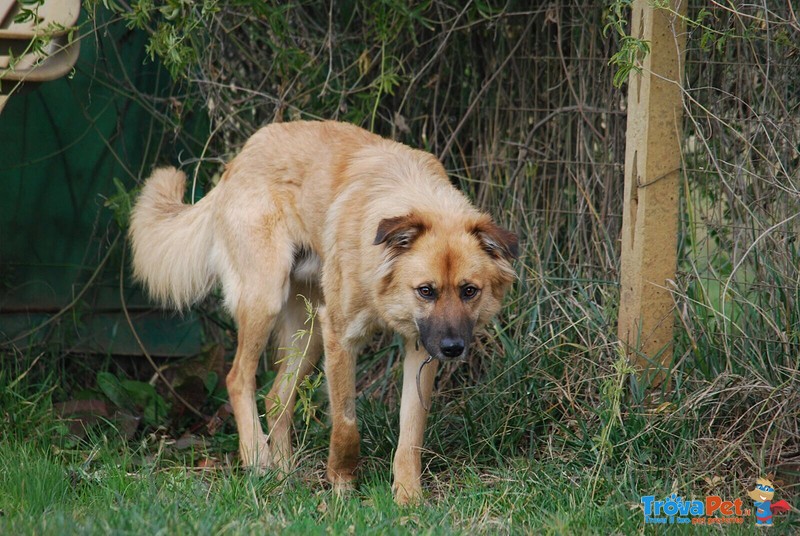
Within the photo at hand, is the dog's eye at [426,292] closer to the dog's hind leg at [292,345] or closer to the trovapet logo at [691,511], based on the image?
the dog's hind leg at [292,345]

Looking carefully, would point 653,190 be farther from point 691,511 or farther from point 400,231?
point 691,511

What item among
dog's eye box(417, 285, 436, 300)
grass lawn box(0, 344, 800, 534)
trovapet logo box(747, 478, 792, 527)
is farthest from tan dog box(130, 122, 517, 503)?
trovapet logo box(747, 478, 792, 527)

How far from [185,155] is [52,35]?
2009 millimetres

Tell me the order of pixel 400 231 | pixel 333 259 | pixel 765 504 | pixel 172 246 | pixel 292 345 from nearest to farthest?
pixel 765 504
pixel 400 231
pixel 333 259
pixel 292 345
pixel 172 246

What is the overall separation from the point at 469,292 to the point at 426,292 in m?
0.20

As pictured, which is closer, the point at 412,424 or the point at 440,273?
the point at 440,273

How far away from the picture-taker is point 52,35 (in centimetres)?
430

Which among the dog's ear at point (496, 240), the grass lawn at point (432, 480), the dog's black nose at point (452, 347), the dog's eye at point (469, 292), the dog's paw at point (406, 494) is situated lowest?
the dog's paw at point (406, 494)

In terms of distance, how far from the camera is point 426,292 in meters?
4.16

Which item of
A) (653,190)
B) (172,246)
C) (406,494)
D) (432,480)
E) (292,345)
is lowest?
(432,480)

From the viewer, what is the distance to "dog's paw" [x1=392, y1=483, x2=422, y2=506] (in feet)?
13.2

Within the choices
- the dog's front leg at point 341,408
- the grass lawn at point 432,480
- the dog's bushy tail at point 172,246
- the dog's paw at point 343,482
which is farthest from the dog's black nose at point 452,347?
the dog's bushy tail at point 172,246

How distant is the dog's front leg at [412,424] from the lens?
430 centimetres

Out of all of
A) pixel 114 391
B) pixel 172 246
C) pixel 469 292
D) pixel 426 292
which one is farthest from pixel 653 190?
pixel 114 391
